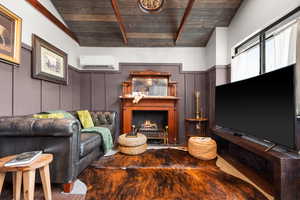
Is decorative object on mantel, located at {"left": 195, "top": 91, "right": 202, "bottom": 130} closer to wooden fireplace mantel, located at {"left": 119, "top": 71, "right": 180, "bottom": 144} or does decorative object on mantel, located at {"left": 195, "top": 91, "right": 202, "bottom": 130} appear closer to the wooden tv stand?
wooden fireplace mantel, located at {"left": 119, "top": 71, "right": 180, "bottom": 144}

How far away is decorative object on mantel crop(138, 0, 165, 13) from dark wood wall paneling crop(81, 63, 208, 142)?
1564 mm

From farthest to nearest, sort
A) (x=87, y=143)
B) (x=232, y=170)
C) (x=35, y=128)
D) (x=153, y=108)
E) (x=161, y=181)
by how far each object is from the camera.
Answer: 1. (x=153, y=108)
2. (x=232, y=170)
3. (x=87, y=143)
4. (x=161, y=181)
5. (x=35, y=128)

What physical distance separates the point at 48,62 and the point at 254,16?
12.7 ft

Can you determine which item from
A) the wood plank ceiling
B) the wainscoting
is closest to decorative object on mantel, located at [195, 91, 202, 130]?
the wainscoting

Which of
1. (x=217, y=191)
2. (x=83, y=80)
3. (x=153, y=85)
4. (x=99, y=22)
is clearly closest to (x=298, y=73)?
(x=217, y=191)

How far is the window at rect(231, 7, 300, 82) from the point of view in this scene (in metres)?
1.77

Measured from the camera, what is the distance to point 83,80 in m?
4.03

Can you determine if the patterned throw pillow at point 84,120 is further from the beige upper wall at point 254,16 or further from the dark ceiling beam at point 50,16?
the beige upper wall at point 254,16

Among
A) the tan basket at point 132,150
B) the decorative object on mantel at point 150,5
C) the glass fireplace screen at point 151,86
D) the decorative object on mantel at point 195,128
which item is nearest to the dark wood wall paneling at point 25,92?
the tan basket at point 132,150

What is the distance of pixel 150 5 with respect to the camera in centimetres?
259

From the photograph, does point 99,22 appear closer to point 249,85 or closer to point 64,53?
point 64,53

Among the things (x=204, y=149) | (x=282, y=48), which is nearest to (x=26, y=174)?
(x=204, y=149)

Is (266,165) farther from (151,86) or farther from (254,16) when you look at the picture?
(151,86)

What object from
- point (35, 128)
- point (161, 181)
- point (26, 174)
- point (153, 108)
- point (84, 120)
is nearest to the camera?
point (26, 174)
